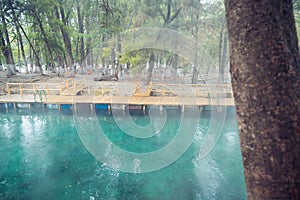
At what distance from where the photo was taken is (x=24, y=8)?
1285cm

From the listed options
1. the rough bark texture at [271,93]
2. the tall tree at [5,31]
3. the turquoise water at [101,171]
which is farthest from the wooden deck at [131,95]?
the rough bark texture at [271,93]

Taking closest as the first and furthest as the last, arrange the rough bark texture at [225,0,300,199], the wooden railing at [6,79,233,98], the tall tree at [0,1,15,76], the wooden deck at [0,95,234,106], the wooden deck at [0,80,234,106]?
the rough bark texture at [225,0,300,199] → the wooden deck at [0,95,234,106] → the wooden deck at [0,80,234,106] → the wooden railing at [6,79,233,98] → the tall tree at [0,1,15,76]

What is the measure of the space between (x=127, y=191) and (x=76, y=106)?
682cm

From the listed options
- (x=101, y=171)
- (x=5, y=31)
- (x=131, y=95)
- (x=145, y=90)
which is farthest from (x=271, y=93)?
(x=5, y=31)

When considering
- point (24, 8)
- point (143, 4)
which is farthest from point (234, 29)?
point (24, 8)

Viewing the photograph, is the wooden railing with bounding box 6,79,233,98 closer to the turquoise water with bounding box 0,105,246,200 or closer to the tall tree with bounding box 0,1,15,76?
the turquoise water with bounding box 0,105,246,200

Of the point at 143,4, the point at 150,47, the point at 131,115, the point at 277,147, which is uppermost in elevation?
the point at 143,4

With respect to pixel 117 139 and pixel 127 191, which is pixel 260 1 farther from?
pixel 117 139

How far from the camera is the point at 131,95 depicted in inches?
435

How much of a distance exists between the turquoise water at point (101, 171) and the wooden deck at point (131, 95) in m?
1.58

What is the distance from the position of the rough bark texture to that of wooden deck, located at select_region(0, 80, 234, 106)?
9.32 meters

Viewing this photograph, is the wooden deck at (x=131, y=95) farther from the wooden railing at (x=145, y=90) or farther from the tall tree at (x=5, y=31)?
the tall tree at (x=5, y=31)

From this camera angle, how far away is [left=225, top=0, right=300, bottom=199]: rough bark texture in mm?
562

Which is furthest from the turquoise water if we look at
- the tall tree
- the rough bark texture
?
the tall tree
